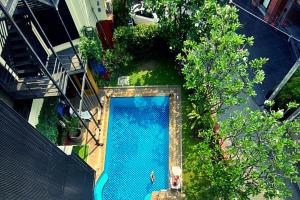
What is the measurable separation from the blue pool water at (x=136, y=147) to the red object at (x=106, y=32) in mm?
4722

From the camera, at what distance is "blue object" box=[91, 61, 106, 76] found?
71.2 ft

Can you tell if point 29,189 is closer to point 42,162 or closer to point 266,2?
point 42,162

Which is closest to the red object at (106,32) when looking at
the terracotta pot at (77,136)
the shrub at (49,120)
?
the shrub at (49,120)


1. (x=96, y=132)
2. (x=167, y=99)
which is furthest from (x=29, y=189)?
(x=167, y=99)

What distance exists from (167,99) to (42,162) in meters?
11.3

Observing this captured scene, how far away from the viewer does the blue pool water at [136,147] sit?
59.5ft

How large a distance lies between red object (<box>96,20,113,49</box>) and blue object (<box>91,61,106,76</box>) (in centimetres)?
231

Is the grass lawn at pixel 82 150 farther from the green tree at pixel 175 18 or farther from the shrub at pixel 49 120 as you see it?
the green tree at pixel 175 18

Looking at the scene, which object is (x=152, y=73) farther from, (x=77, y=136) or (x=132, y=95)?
(x=77, y=136)

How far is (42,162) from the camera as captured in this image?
12102mm

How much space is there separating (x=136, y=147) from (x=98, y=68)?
658cm

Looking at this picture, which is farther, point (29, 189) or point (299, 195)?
point (299, 195)

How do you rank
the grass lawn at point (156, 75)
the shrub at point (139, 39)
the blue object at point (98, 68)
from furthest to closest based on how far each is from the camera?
1. the shrub at point (139, 39)
2. the blue object at point (98, 68)
3. the grass lawn at point (156, 75)

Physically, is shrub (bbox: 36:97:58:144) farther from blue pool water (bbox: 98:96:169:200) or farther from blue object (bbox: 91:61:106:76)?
blue object (bbox: 91:61:106:76)
